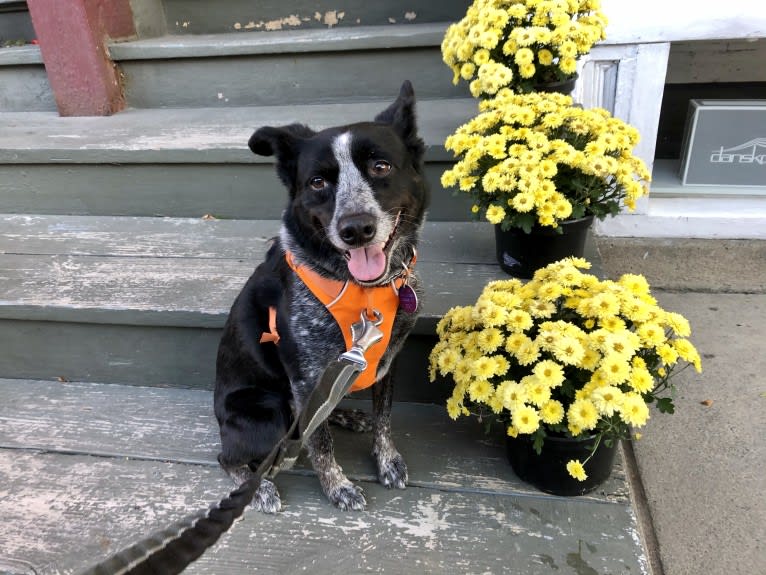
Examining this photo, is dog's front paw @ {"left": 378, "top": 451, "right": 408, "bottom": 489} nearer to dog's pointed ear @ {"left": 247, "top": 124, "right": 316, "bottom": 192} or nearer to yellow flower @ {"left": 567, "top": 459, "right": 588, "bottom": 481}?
yellow flower @ {"left": 567, "top": 459, "right": 588, "bottom": 481}

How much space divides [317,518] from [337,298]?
25.5 inches

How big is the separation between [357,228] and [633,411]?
80 centimetres

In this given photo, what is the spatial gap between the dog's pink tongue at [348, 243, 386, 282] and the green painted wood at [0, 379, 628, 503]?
0.68 metres

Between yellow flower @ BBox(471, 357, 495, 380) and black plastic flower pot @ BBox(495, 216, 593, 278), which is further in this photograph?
black plastic flower pot @ BBox(495, 216, 593, 278)

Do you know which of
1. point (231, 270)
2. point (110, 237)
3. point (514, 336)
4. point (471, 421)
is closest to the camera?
point (514, 336)

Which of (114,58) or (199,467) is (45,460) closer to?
(199,467)

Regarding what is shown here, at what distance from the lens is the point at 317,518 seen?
1.58 meters

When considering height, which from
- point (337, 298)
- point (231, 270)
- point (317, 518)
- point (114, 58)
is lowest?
point (317, 518)

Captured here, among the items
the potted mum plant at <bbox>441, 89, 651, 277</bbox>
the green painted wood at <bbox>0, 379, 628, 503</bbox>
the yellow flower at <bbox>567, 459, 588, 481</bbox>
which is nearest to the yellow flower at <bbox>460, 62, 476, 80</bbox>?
the potted mum plant at <bbox>441, 89, 651, 277</bbox>

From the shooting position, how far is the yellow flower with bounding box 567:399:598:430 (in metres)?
1.36

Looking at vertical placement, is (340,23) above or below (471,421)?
above

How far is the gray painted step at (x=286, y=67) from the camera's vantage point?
2953 mm

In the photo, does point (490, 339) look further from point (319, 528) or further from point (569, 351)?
point (319, 528)

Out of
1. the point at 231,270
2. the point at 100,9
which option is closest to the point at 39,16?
the point at 100,9
